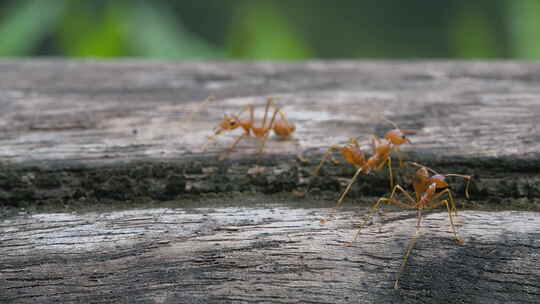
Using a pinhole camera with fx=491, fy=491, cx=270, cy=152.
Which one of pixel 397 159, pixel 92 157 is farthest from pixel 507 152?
pixel 92 157

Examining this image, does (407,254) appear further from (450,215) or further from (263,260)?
(263,260)

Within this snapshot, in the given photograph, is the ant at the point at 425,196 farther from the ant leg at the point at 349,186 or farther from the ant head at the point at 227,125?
the ant head at the point at 227,125

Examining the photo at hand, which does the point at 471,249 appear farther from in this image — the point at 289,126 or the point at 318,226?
the point at 289,126

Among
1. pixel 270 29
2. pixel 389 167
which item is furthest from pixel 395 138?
pixel 270 29

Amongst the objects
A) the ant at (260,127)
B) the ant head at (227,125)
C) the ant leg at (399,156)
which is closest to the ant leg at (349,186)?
the ant leg at (399,156)

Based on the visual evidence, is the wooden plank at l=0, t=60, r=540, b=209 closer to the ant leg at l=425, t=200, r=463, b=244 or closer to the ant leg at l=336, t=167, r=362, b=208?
the ant leg at l=336, t=167, r=362, b=208

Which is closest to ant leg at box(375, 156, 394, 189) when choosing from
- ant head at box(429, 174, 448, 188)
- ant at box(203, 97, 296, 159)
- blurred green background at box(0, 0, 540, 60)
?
ant head at box(429, 174, 448, 188)
